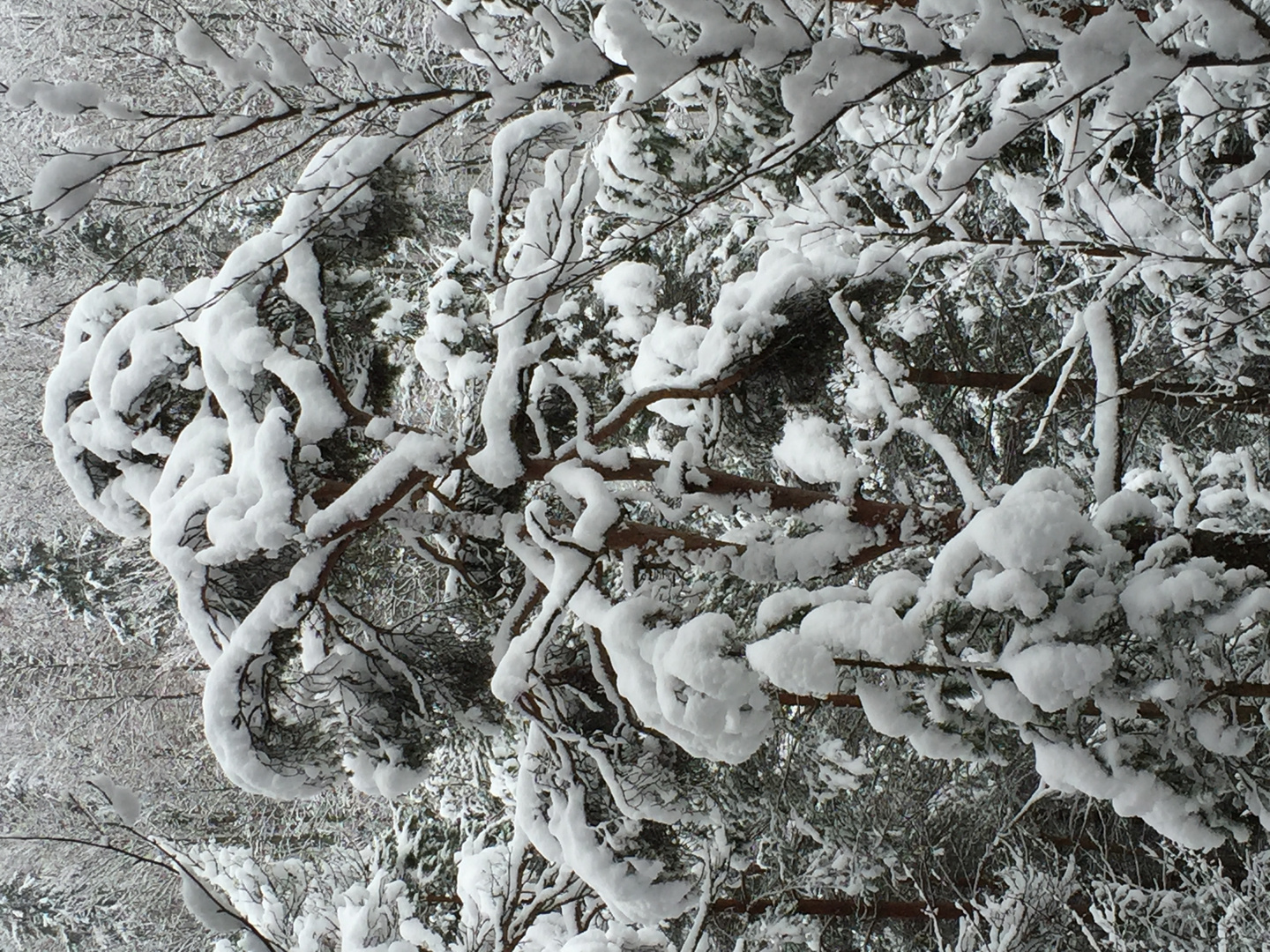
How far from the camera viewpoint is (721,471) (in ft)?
15.2

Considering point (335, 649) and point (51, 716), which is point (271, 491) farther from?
point (51, 716)

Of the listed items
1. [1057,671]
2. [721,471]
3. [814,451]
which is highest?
[1057,671]

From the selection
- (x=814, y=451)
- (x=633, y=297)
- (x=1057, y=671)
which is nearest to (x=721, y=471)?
(x=814, y=451)

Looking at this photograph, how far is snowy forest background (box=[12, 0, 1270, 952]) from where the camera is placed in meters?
2.69

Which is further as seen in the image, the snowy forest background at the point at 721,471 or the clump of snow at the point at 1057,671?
the clump of snow at the point at 1057,671

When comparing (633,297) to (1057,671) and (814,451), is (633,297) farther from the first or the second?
(1057,671)

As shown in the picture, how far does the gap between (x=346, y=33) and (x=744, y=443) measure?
897 centimetres

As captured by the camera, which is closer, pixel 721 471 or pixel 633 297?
pixel 721 471

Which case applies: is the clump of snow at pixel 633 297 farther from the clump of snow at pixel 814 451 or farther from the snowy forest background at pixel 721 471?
the clump of snow at pixel 814 451

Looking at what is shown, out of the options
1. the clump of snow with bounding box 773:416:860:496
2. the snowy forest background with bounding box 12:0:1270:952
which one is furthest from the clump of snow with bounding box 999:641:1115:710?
the clump of snow with bounding box 773:416:860:496

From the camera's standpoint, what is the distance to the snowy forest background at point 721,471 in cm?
269

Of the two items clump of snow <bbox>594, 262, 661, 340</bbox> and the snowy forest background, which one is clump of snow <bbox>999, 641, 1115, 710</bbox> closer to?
the snowy forest background

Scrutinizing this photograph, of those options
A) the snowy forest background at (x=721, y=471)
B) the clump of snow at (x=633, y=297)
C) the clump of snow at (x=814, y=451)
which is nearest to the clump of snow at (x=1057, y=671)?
the snowy forest background at (x=721, y=471)

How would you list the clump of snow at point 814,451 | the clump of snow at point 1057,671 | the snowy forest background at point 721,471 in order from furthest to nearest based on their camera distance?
the clump of snow at point 814,451, the clump of snow at point 1057,671, the snowy forest background at point 721,471
